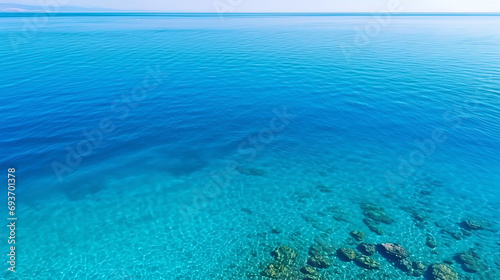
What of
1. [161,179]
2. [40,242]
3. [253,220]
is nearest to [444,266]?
[253,220]

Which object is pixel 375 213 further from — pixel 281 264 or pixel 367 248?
pixel 281 264

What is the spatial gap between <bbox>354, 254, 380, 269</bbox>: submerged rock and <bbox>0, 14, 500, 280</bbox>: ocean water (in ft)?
2.19

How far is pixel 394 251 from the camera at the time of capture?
21391 millimetres

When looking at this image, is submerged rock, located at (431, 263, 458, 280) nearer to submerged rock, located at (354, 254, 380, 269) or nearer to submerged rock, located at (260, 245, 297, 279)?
submerged rock, located at (354, 254, 380, 269)

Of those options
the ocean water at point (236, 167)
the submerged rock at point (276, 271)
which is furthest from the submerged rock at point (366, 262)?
the submerged rock at point (276, 271)

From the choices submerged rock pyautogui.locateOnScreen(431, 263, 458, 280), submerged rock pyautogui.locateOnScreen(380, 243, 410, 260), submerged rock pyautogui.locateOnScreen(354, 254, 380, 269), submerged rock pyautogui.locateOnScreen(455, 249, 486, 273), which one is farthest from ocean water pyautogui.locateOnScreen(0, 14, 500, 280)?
submerged rock pyautogui.locateOnScreen(380, 243, 410, 260)

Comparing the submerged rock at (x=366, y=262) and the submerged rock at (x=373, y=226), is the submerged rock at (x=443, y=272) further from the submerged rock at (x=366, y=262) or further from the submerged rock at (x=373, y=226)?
the submerged rock at (x=373, y=226)

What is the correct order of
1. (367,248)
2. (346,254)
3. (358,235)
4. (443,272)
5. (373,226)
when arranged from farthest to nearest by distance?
(373,226), (358,235), (367,248), (346,254), (443,272)

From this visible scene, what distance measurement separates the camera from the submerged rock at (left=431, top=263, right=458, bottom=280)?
19.6m

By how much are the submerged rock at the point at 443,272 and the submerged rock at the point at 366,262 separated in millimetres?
4057

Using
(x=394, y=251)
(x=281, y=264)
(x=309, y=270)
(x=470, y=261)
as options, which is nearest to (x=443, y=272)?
(x=470, y=261)

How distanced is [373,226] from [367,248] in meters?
3.06

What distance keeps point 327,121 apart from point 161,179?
2671 centimetres

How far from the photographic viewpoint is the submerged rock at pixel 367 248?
21.6 m
